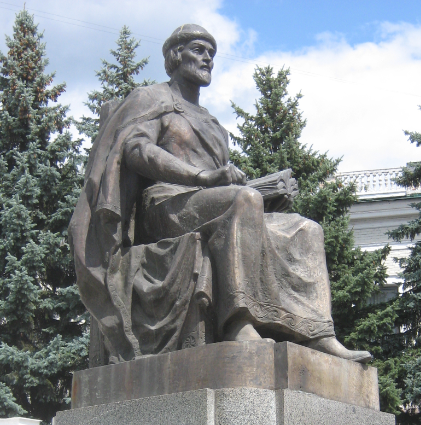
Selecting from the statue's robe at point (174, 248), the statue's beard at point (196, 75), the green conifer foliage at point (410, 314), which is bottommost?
→ the statue's robe at point (174, 248)

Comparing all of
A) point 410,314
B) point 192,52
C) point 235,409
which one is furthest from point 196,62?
point 410,314

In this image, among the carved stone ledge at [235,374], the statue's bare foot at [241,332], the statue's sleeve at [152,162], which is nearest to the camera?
the carved stone ledge at [235,374]

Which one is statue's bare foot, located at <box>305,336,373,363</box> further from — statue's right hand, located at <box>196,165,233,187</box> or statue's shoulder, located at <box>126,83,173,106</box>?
statue's shoulder, located at <box>126,83,173,106</box>

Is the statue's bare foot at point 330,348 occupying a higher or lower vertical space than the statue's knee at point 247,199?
lower

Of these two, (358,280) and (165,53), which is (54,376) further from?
(165,53)

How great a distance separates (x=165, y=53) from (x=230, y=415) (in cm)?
271

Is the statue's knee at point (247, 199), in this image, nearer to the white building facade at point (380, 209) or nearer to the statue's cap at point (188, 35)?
Result: the statue's cap at point (188, 35)

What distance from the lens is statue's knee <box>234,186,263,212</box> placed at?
15.9 ft

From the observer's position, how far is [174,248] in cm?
505

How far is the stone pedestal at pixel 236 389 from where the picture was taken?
4.35m

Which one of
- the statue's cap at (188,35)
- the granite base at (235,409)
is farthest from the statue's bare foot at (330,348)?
the statue's cap at (188,35)

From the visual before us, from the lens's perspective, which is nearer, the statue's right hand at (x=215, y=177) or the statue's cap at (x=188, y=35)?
the statue's right hand at (x=215, y=177)

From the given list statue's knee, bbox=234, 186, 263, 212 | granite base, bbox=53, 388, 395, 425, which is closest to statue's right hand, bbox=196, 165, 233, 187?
statue's knee, bbox=234, 186, 263, 212

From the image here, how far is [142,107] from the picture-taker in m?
5.62
